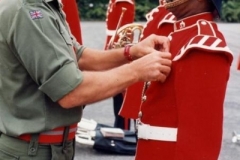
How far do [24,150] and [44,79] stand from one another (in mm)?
366

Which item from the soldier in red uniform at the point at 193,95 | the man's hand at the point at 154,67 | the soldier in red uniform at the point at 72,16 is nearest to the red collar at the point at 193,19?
the soldier in red uniform at the point at 193,95

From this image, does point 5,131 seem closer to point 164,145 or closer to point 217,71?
point 164,145

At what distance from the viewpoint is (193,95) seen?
2514 mm

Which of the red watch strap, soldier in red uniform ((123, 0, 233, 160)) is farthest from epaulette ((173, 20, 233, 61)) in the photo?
→ the red watch strap

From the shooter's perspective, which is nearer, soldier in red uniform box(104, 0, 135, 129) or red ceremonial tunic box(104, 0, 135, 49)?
soldier in red uniform box(104, 0, 135, 129)

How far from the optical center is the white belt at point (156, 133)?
264cm

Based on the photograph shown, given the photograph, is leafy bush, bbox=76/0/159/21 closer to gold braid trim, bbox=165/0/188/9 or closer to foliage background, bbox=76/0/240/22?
foliage background, bbox=76/0/240/22

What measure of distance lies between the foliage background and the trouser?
2545cm

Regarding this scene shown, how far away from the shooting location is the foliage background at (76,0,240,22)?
2845 cm

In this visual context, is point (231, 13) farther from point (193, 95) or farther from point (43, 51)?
point (43, 51)

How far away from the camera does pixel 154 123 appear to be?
→ 2744mm

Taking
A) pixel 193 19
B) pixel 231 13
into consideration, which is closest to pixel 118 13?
pixel 193 19

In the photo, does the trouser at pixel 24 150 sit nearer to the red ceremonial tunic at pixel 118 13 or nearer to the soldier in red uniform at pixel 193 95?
the soldier in red uniform at pixel 193 95

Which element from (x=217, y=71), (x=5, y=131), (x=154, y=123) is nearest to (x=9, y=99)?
(x=5, y=131)
